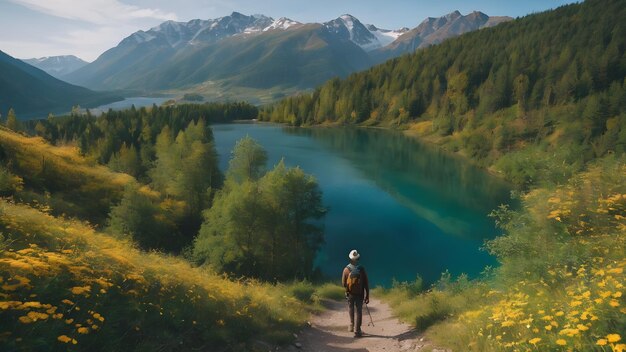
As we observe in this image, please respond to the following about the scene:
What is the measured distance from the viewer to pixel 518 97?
456 feet

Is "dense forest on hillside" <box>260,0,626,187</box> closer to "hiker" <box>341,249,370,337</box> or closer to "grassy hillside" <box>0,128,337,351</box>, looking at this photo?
"hiker" <box>341,249,370,337</box>

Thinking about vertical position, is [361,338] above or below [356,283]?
below

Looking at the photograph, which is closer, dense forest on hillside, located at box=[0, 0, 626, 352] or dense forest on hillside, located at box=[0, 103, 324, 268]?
dense forest on hillside, located at box=[0, 0, 626, 352]

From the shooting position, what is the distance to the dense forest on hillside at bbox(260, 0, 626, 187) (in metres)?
92.1

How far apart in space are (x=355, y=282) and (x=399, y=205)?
53.9m

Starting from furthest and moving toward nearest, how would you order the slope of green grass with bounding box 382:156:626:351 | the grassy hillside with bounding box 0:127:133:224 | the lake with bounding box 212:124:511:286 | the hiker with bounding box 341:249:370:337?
the lake with bounding box 212:124:511:286 → the grassy hillside with bounding box 0:127:133:224 → the hiker with bounding box 341:249:370:337 → the slope of green grass with bounding box 382:156:626:351

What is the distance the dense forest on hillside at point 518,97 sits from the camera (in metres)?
Result: 92.1

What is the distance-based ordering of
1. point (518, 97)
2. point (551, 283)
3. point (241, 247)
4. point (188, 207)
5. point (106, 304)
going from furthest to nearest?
point (518, 97)
point (188, 207)
point (241, 247)
point (551, 283)
point (106, 304)

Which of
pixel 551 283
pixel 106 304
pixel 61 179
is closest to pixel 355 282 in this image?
pixel 551 283

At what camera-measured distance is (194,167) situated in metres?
53.2

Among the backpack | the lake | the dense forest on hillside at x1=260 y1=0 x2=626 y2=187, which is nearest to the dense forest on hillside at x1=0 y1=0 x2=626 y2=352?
the dense forest on hillside at x1=260 y1=0 x2=626 y2=187

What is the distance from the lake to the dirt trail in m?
22.3

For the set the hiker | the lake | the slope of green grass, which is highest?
the slope of green grass

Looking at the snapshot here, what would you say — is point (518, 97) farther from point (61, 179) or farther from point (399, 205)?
point (61, 179)
